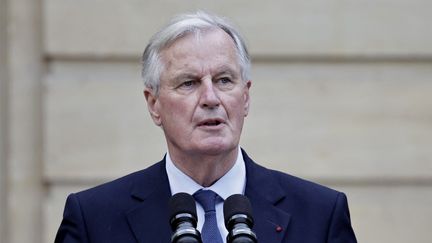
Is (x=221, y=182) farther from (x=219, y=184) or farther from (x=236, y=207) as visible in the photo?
(x=236, y=207)

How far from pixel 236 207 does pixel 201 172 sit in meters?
0.79

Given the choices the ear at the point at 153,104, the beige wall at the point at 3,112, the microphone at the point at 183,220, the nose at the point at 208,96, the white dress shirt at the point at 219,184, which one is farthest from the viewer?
the beige wall at the point at 3,112

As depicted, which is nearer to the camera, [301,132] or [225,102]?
[225,102]

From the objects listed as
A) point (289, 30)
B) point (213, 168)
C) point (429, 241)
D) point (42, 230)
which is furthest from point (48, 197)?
point (213, 168)

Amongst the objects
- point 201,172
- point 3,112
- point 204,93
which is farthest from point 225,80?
point 3,112

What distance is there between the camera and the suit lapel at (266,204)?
4.85 m

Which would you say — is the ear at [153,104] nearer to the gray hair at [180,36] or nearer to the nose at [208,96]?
the gray hair at [180,36]

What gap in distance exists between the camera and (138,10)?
24.4 feet

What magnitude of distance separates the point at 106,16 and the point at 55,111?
59 centimetres

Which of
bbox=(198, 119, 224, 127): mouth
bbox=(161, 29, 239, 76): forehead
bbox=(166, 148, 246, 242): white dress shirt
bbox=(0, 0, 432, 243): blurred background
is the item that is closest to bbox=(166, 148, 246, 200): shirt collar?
bbox=(166, 148, 246, 242): white dress shirt

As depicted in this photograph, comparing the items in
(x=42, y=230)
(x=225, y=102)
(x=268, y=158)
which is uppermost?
(x=225, y=102)

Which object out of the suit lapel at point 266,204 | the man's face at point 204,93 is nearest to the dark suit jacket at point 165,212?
the suit lapel at point 266,204

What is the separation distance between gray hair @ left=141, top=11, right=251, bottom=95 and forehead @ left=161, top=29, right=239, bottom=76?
2 cm

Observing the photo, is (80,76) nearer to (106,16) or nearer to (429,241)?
(106,16)
